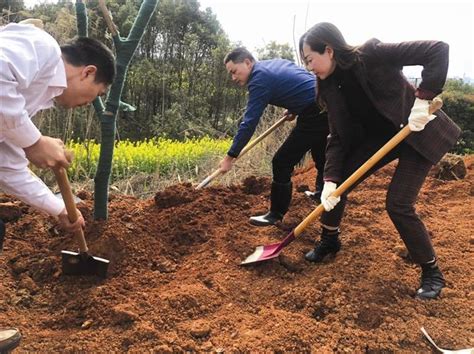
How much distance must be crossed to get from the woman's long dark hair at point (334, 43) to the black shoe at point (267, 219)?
1524 millimetres

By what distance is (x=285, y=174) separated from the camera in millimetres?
3848

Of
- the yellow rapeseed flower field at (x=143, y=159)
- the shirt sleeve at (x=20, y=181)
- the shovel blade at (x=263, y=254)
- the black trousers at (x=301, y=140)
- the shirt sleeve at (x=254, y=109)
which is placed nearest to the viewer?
the shirt sleeve at (x=20, y=181)

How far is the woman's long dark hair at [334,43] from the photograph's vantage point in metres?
2.66

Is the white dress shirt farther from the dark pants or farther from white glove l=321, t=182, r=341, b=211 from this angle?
the dark pants

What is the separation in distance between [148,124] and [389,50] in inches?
345

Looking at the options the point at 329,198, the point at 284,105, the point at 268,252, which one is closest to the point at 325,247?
the point at 268,252

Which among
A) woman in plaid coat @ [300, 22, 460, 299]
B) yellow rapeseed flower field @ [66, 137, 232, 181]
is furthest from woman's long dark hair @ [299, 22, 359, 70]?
yellow rapeseed flower field @ [66, 137, 232, 181]

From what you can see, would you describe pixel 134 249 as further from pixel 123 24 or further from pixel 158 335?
pixel 123 24

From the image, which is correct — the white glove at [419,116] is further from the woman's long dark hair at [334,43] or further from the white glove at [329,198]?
the white glove at [329,198]

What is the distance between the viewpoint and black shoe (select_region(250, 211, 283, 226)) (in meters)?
3.79

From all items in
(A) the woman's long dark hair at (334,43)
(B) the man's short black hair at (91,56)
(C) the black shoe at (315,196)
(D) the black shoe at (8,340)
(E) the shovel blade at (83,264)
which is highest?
(A) the woman's long dark hair at (334,43)

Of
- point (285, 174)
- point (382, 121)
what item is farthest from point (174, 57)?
point (382, 121)

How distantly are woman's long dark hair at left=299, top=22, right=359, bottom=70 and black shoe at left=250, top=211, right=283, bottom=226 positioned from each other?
60.0 inches

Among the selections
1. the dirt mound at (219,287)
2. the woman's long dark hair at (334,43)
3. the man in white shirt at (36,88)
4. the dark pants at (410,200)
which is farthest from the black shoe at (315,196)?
the man in white shirt at (36,88)
